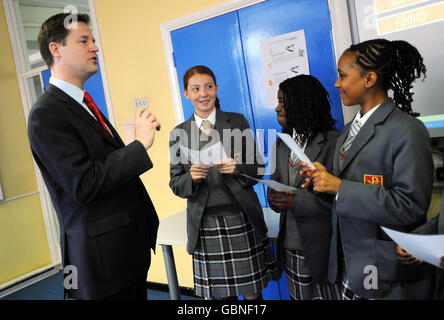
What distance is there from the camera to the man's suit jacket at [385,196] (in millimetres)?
1155

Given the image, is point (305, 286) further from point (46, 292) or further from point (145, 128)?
point (46, 292)

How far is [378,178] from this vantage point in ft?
4.06

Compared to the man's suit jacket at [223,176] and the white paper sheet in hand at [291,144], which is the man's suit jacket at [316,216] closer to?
the man's suit jacket at [223,176]

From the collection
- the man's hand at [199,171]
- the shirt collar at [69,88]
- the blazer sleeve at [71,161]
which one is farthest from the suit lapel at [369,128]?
the shirt collar at [69,88]

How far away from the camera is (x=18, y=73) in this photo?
4.20 metres

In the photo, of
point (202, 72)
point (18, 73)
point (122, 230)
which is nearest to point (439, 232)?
point (122, 230)

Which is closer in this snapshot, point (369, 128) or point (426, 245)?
point (426, 245)

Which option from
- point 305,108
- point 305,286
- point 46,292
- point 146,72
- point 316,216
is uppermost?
point 146,72

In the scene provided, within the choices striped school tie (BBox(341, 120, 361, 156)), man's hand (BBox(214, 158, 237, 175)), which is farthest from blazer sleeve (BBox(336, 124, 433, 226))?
man's hand (BBox(214, 158, 237, 175))

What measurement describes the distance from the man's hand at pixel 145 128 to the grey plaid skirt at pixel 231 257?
2.01 ft

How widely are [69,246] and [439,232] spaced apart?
126 centimetres

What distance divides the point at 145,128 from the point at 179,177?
1.73ft

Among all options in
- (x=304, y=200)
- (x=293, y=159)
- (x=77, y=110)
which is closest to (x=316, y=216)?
(x=304, y=200)
